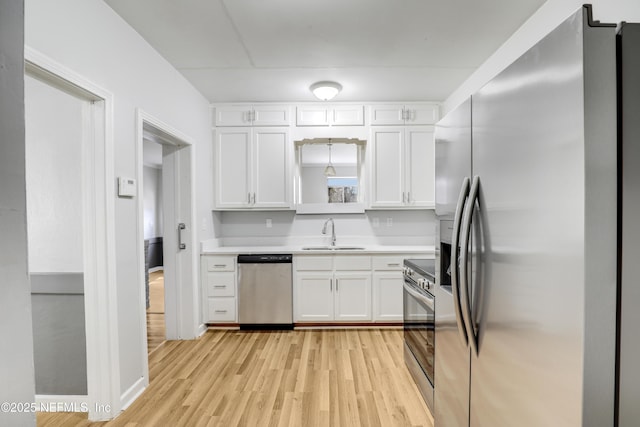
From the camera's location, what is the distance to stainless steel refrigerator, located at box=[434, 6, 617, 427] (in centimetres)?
63

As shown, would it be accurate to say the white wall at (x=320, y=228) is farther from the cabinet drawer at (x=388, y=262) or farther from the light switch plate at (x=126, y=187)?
the light switch plate at (x=126, y=187)

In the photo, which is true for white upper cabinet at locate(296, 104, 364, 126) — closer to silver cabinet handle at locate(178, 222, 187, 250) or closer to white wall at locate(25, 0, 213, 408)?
white wall at locate(25, 0, 213, 408)

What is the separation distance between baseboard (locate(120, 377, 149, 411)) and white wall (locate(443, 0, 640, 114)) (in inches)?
139

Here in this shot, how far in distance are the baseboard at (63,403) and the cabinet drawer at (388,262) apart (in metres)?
2.61

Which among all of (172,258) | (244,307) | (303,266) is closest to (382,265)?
(303,266)

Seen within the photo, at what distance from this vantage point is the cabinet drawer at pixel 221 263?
3.40 meters

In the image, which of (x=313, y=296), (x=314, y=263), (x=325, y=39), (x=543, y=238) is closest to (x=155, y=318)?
(x=313, y=296)

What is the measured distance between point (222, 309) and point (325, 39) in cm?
281

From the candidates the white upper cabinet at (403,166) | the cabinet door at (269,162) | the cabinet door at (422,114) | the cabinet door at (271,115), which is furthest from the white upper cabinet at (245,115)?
the cabinet door at (422,114)

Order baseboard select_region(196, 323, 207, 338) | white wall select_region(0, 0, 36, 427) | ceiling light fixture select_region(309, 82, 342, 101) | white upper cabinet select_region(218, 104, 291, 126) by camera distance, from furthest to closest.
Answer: white upper cabinet select_region(218, 104, 291, 126) < baseboard select_region(196, 323, 207, 338) < ceiling light fixture select_region(309, 82, 342, 101) < white wall select_region(0, 0, 36, 427)

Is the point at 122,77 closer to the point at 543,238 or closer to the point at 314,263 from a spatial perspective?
the point at 314,263

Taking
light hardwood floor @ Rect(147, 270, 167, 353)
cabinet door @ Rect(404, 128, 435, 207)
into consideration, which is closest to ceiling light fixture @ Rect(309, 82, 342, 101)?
cabinet door @ Rect(404, 128, 435, 207)

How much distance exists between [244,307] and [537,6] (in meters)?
3.52

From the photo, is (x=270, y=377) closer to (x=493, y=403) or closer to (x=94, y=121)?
(x=493, y=403)
